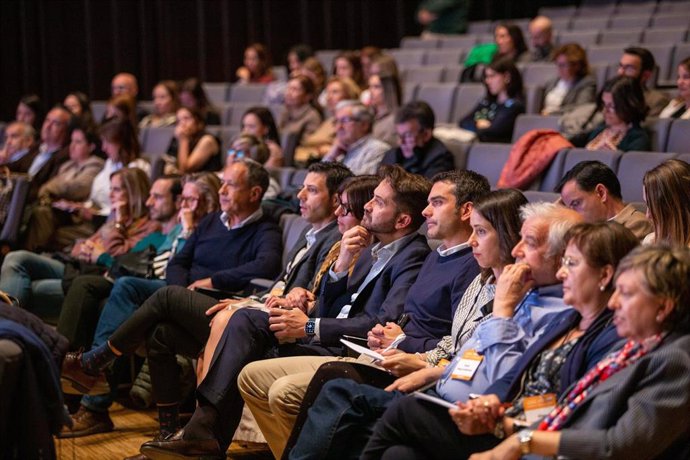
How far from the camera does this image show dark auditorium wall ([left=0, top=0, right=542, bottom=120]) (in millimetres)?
8000

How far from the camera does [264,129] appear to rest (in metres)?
5.48

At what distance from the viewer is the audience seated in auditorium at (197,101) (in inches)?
262

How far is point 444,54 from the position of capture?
296 inches

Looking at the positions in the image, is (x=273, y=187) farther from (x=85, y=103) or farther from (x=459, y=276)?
(x=85, y=103)

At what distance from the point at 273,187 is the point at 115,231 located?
2.37 ft

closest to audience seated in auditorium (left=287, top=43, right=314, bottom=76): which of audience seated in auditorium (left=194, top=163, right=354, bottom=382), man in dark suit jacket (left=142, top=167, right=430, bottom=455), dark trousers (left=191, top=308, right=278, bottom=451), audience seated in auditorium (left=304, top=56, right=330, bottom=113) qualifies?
audience seated in auditorium (left=304, top=56, right=330, bottom=113)

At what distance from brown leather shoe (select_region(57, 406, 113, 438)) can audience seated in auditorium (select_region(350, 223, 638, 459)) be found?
1.62m

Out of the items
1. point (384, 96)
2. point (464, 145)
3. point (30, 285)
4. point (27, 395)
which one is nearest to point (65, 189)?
point (30, 285)

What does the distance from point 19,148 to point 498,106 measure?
9.70 ft

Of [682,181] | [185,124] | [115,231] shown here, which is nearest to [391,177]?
[682,181]

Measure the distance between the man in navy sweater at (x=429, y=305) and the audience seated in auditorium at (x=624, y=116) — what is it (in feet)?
4.46

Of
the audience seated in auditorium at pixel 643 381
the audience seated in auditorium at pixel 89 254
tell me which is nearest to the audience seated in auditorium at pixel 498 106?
the audience seated in auditorium at pixel 89 254

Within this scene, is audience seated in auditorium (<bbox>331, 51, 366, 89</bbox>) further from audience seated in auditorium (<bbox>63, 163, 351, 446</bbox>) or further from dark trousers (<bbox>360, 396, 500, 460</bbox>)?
dark trousers (<bbox>360, 396, 500, 460</bbox>)

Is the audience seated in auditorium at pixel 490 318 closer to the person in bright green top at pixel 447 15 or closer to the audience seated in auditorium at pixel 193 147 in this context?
the audience seated in auditorium at pixel 193 147
